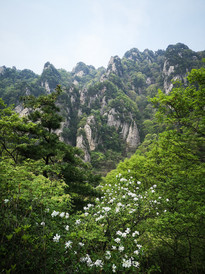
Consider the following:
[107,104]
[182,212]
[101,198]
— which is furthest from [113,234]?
[107,104]

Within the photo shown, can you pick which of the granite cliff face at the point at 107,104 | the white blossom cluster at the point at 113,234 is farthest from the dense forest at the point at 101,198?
the granite cliff face at the point at 107,104

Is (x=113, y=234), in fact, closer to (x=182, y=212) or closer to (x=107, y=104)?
(x=182, y=212)

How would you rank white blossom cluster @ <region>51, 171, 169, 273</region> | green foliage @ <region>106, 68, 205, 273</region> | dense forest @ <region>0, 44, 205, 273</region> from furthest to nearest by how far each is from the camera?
green foliage @ <region>106, 68, 205, 273</region>
white blossom cluster @ <region>51, 171, 169, 273</region>
dense forest @ <region>0, 44, 205, 273</region>

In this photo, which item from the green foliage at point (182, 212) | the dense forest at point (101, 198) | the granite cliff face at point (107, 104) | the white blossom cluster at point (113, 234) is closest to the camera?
the dense forest at point (101, 198)

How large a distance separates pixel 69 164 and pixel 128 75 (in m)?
130

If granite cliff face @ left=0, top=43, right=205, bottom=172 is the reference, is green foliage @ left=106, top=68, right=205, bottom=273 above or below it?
below

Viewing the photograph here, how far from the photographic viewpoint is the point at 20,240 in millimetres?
1864

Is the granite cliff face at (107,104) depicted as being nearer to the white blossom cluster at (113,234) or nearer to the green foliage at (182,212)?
the green foliage at (182,212)

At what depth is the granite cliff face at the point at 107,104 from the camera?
68.9 m

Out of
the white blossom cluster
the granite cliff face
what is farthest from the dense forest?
the granite cliff face

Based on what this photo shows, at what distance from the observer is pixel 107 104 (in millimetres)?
87500

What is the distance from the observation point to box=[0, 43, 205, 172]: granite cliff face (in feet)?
226

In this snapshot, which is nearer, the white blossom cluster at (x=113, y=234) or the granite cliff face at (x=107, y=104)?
the white blossom cluster at (x=113, y=234)

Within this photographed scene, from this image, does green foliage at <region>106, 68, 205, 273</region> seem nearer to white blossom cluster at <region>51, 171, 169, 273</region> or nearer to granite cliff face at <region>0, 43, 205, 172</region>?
white blossom cluster at <region>51, 171, 169, 273</region>
